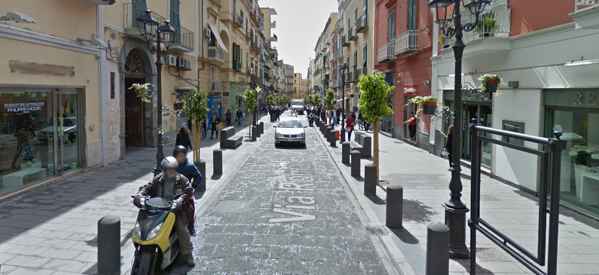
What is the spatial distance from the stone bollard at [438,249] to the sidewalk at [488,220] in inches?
20.8

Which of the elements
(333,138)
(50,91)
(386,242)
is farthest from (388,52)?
(386,242)

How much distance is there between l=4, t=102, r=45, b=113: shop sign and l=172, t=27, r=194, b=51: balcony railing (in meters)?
9.21

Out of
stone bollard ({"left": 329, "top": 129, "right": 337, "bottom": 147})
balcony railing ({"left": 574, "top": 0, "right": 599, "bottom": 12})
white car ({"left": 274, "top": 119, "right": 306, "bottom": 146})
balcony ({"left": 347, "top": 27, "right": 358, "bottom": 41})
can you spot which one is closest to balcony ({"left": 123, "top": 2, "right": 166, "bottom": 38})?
white car ({"left": 274, "top": 119, "right": 306, "bottom": 146})

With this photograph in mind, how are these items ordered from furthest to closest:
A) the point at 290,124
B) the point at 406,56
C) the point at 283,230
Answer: the point at 290,124 < the point at 406,56 < the point at 283,230

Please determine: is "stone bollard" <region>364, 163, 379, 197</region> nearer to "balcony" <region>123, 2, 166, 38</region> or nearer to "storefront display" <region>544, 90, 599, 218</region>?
"storefront display" <region>544, 90, 599, 218</region>

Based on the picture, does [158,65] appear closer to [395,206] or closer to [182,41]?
[395,206]

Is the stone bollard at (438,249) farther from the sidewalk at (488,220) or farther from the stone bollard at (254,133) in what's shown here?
the stone bollard at (254,133)

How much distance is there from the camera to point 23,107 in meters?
9.73

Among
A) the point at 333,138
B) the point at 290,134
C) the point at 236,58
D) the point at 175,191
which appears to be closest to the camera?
the point at 175,191

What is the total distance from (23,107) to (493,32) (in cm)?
1233

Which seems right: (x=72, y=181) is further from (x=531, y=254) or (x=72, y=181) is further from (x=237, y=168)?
(x=531, y=254)

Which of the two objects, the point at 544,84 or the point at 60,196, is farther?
the point at 544,84

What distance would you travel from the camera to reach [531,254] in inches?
137

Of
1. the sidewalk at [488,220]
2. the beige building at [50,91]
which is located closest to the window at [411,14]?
the sidewalk at [488,220]
